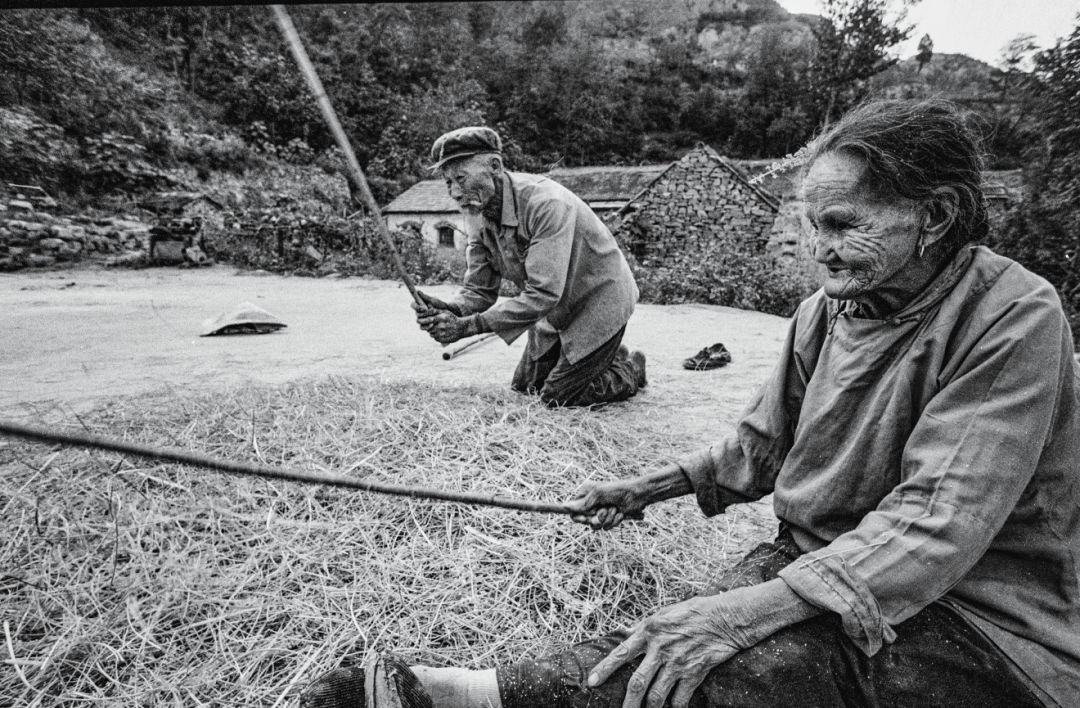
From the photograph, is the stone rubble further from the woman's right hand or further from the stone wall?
the woman's right hand

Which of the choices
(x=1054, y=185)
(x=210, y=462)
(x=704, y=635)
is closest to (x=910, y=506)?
(x=704, y=635)

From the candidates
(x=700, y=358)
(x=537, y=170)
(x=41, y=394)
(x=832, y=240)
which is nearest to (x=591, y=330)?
(x=700, y=358)

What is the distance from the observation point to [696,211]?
52.1ft

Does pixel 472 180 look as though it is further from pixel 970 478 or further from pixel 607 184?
pixel 607 184

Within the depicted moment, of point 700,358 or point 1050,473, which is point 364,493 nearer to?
point 1050,473

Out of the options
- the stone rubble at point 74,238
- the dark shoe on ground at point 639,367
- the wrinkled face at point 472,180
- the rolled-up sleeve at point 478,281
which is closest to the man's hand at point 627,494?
the wrinkled face at point 472,180

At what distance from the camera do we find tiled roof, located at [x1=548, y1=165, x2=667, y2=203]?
2242 cm

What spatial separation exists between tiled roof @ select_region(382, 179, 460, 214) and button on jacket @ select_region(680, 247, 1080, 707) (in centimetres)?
2230

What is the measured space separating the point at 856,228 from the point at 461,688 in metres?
1.27

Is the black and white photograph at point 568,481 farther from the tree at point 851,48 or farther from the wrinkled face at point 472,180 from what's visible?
the tree at point 851,48

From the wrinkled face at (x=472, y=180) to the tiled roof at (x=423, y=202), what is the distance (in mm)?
19906

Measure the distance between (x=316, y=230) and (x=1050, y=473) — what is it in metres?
14.4

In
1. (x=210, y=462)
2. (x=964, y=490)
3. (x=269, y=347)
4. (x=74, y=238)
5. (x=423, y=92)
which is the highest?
(x=423, y=92)

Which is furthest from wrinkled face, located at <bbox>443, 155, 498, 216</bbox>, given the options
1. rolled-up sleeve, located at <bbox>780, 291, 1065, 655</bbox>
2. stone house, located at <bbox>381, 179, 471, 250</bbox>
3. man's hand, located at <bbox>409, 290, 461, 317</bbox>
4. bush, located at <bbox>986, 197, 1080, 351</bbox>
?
stone house, located at <bbox>381, 179, 471, 250</bbox>
